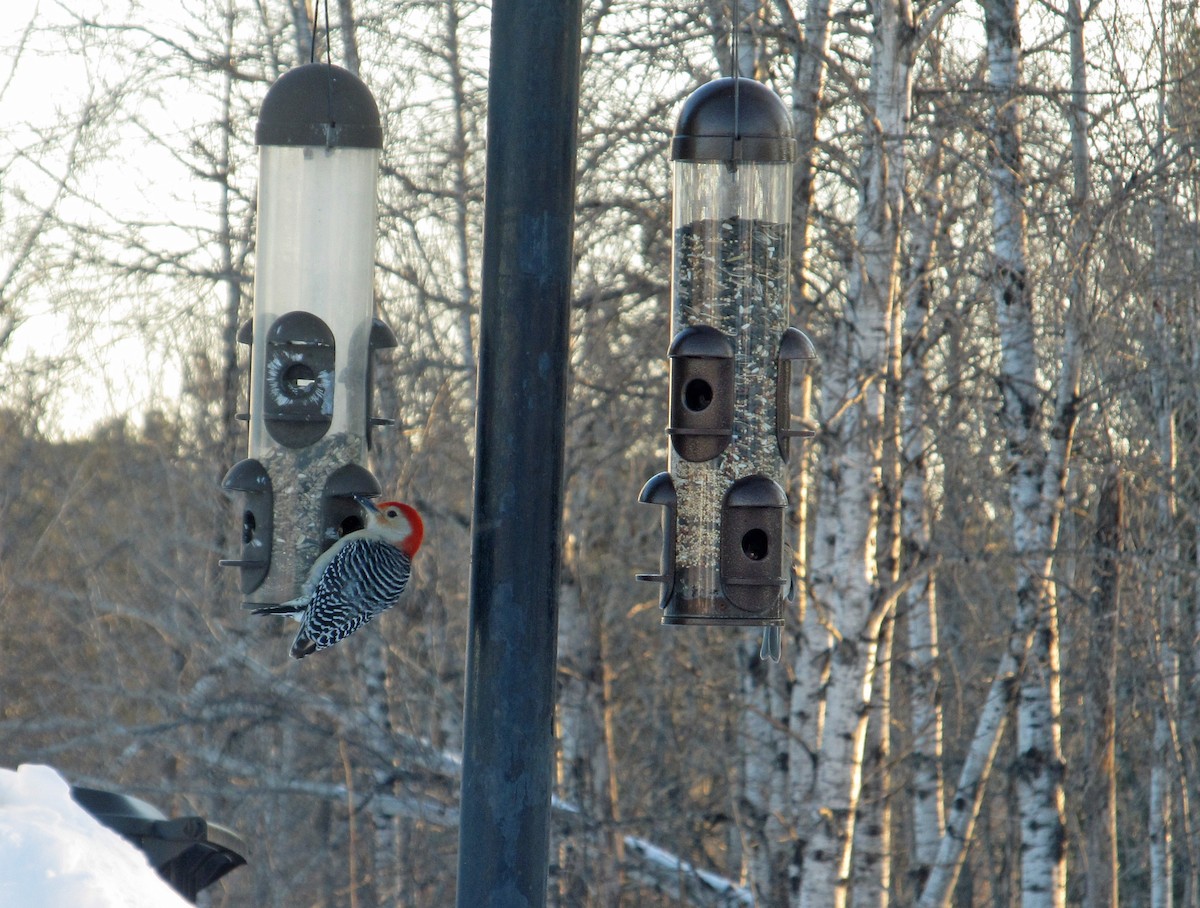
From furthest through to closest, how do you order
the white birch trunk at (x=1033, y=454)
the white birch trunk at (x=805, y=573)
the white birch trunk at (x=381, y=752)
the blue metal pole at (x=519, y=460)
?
the white birch trunk at (x=381, y=752)
the white birch trunk at (x=1033, y=454)
the white birch trunk at (x=805, y=573)
the blue metal pole at (x=519, y=460)

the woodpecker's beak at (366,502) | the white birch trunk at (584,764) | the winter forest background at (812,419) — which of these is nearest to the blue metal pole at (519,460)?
the woodpecker's beak at (366,502)

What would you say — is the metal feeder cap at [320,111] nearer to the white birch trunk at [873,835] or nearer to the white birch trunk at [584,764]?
the white birch trunk at [873,835]

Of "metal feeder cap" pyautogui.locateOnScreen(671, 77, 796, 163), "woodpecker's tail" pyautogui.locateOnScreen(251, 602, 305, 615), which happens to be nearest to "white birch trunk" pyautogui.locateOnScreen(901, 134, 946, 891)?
"metal feeder cap" pyautogui.locateOnScreen(671, 77, 796, 163)

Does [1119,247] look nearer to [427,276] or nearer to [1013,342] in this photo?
[1013,342]

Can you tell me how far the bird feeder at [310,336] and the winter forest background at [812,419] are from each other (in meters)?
3.19

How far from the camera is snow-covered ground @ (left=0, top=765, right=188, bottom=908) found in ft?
6.73

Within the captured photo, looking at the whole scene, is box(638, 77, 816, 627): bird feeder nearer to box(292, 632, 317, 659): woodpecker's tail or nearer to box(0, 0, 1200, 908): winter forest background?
box(292, 632, 317, 659): woodpecker's tail

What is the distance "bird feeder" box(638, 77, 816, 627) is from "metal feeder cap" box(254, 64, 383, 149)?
2.33 feet

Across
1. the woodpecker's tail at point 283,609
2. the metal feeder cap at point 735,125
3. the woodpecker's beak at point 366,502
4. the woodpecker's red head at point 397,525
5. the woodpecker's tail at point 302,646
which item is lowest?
the woodpecker's tail at point 302,646

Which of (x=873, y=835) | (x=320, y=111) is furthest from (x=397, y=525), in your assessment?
(x=873, y=835)

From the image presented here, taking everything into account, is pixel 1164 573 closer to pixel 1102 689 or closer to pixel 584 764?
pixel 1102 689

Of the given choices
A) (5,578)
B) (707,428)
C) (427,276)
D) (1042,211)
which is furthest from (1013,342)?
(5,578)

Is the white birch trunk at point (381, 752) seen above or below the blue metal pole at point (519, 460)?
below

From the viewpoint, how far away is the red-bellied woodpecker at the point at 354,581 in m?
3.26
